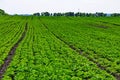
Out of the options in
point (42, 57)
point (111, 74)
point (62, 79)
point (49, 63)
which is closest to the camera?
point (62, 79)

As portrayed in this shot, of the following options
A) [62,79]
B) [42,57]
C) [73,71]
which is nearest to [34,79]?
[62,79]

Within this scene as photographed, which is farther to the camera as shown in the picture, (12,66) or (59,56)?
(59,56)

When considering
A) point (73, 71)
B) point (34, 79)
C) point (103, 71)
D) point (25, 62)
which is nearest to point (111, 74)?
point (103, 71)

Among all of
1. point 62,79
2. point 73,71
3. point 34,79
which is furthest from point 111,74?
point 34,79

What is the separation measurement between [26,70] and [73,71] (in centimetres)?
398

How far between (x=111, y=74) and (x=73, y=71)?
3.11 meters

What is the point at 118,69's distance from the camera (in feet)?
83.1

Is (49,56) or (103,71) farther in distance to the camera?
(49,56)

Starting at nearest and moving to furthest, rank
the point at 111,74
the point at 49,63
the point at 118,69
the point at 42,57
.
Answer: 1. the point at 111,74
2. the point at 118,69
3. the point at 49,63
4. the point at 42,57

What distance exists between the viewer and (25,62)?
28.5 meters

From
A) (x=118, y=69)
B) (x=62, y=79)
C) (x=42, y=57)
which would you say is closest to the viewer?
(x=62, y=79)

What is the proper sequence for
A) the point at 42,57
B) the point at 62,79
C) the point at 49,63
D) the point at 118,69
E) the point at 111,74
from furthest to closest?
the point at 42,57 < the point at 49,63 < the point at 118,69 < the point at 111,74 < the point at 62,79

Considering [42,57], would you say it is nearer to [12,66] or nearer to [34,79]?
[12,66]

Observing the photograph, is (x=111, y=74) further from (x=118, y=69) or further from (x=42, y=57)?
(x=42, y=57)
